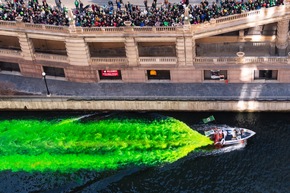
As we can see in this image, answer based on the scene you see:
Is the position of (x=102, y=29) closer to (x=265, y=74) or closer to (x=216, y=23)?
(x=216, y=23)

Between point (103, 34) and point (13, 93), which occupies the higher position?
point (103, 34)

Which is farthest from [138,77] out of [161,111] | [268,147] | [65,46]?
[268,147]

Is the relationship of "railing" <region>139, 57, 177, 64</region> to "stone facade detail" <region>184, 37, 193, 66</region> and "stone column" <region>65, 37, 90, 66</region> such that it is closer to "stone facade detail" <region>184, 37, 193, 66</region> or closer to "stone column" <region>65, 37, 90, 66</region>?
"stone facade detail" <region>184, 37, 193, 66</region>

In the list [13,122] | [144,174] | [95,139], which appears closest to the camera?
[144,174]

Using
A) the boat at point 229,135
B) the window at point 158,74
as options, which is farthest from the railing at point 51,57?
the boat at point 229,135

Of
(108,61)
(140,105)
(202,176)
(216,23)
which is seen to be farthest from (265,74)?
(108,61)

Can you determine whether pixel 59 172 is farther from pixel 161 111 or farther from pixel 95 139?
pixel 161 111
